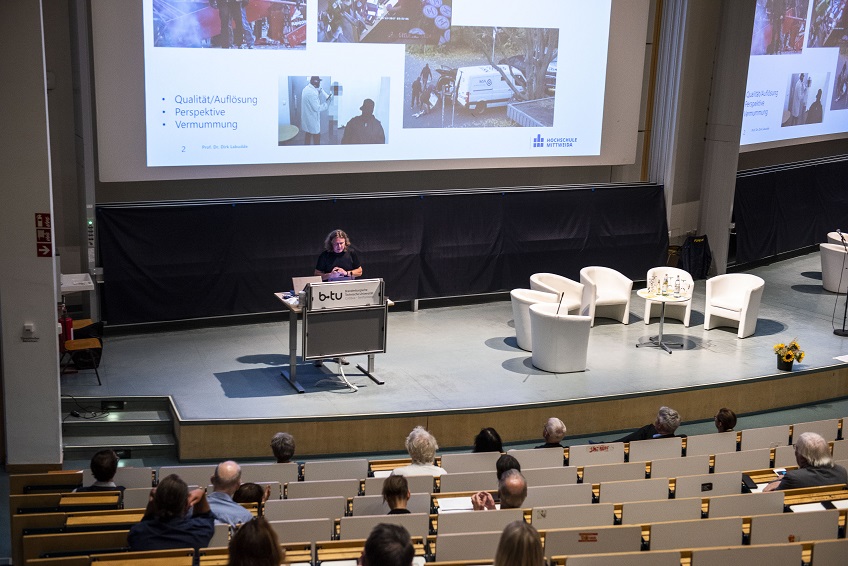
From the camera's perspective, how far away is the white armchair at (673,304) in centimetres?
1241

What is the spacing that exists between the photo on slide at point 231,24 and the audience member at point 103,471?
584 cm

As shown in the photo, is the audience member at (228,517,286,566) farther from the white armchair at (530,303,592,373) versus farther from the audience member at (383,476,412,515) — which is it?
the white armchair at (530,303,592,373)

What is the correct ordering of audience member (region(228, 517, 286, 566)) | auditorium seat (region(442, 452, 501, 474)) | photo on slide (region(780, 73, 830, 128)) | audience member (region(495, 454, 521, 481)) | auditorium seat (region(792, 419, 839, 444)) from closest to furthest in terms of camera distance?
1. audience member (region(228, 517, 286, 566))
2. audience member (region(495, 454, 521, 481))
3. auditorium seat (region(442, 452, 501, 474))
4. auditorium seat (region(792, 419, 839, 444))
5. photo on slide (region(780, 73, 830, 128))

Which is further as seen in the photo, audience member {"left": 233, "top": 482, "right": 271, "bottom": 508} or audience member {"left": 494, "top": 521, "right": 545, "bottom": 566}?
audience member {"left": 233, "top": 482, "right": 271, "bottom": 508}

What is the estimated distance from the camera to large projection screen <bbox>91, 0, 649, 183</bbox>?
11.1 m

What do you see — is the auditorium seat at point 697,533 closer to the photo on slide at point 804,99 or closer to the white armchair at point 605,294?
the white armchair at point 605,294

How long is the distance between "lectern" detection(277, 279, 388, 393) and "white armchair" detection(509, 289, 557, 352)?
193 cm

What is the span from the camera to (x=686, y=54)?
14734 mm

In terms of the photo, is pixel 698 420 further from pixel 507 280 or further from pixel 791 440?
pixel 507 280

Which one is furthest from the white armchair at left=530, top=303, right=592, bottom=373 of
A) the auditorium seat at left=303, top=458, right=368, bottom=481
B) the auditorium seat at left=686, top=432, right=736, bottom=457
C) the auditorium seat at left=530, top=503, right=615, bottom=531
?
the auditorium seat at left=530, top=503, right=615, bottom=531

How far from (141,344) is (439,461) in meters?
4.97

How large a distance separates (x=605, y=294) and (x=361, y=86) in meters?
3.93

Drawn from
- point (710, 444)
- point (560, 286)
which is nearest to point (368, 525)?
point (710, 444)

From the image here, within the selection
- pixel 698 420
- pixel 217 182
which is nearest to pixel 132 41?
pixel 217 182
